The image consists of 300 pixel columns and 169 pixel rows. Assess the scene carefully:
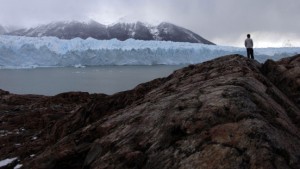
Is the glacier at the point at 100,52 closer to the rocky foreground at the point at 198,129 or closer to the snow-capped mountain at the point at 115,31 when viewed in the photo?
the rocky foreground at the point at 198,129

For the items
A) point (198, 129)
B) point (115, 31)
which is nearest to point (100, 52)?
point (198, 129)

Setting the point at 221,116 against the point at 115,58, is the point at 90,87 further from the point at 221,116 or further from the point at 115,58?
the point at 221,116

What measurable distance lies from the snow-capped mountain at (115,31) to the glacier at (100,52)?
10808 centimetres

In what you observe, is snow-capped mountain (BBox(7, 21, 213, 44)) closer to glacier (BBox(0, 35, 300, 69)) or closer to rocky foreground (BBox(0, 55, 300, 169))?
glacier (BBox(0, 35, 300, 69))

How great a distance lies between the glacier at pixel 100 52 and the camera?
175ft

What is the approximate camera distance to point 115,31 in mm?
179875

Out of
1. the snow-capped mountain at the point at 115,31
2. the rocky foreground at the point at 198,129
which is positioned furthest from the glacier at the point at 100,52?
the snow-capped mountain at the point at 115,31

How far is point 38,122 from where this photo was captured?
39.2ft

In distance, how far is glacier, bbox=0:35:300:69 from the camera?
53.2 metres

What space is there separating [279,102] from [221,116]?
2.05 meters

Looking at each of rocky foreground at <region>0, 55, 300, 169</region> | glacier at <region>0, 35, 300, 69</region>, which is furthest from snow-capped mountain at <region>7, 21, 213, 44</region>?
rocky foreground at <region>0, 55, 300, 169</region>

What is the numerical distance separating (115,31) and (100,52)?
123488 millimetres

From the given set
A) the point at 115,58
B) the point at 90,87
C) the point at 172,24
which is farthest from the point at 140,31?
the point at 90,87

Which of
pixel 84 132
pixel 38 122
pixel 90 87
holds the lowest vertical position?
pixel 90 87
